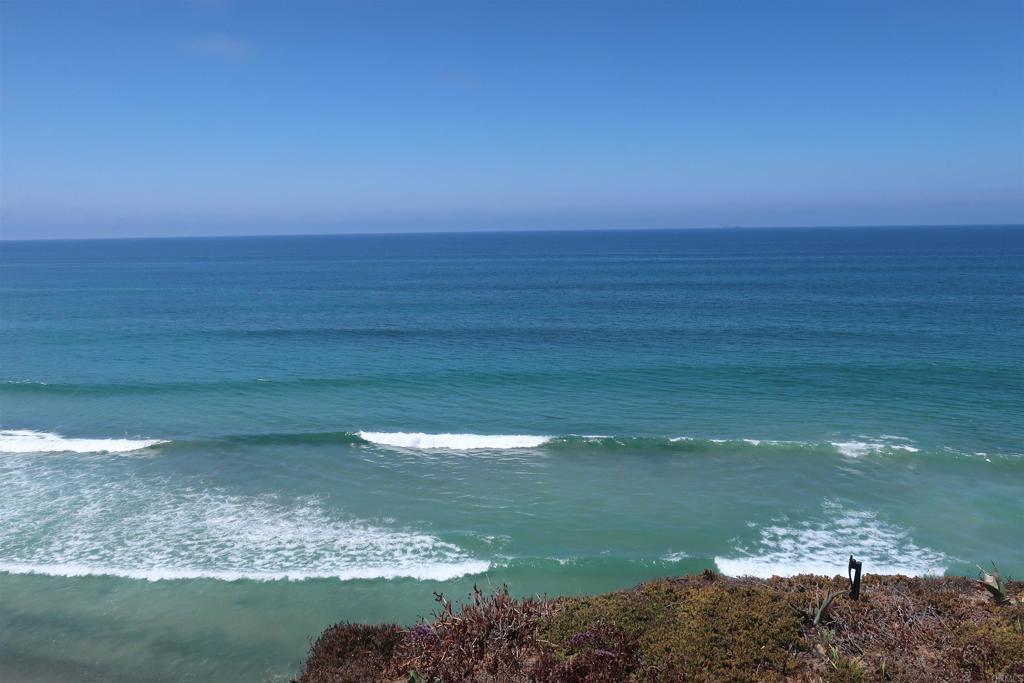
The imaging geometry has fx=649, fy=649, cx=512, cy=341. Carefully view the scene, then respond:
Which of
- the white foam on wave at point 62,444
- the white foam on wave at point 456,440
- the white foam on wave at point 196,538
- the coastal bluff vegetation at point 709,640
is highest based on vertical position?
the coastal bluff vegetation at point 709,640

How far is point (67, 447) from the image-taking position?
80.2ft

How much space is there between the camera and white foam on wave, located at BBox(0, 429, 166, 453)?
24156 millimetres

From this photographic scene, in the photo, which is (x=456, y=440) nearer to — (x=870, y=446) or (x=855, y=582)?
(x=870, y=446)

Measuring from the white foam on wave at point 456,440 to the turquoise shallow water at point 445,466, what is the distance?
0.12 metres

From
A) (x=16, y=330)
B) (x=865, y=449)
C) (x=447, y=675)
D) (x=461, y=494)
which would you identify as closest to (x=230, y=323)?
(x=16, y=330)

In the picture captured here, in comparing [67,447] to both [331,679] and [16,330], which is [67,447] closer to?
[331,679]

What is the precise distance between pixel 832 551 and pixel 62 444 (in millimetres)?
26666

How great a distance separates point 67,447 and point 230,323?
26308mm

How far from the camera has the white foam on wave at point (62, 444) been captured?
2416 cm

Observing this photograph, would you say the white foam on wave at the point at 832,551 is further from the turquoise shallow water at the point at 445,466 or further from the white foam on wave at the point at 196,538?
the white foam on wave at the point at 196,538

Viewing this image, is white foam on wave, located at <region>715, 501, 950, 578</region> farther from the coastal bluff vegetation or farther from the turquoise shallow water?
the coastal bluff vegetation

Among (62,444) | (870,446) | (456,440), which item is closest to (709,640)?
(456,440)

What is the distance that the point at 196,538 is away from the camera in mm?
17391

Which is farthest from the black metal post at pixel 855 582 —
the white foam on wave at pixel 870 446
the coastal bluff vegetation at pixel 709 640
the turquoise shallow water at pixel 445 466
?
the white foam on wave at pixel 870 446
